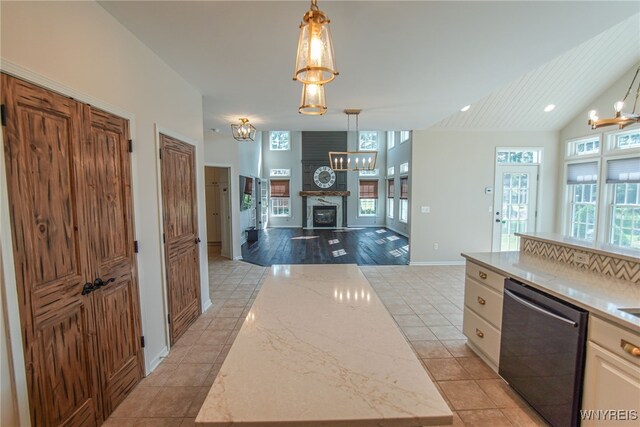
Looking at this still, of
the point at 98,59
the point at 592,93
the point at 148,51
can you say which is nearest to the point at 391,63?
the point at 148,51

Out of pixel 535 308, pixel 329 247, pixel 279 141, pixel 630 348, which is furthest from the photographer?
pixel 279 141

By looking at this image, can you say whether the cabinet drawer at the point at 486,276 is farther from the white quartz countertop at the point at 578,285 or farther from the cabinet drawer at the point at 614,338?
the cabinet drawer at the point at 614,338

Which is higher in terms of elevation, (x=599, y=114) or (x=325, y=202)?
(x=599, y=114)

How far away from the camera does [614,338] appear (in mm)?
1423

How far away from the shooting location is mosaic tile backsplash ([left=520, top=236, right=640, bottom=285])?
1.80 metres

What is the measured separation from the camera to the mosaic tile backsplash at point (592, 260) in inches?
70.8

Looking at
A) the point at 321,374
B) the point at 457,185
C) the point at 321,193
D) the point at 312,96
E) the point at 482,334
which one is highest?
the point at 312,96

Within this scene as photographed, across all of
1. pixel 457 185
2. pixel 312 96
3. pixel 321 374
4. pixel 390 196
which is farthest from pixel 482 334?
pixel 390 196

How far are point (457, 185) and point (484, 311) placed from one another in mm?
3776

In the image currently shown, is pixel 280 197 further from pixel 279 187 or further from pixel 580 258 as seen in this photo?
pixel 580 258

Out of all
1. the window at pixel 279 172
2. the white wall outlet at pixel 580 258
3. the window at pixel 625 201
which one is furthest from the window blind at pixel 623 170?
the window at pixel 279 172

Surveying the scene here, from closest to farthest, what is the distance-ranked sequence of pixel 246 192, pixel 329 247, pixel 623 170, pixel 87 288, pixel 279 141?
pixel 87 288 → pixel 623 170 → pixel 329 247 → pixel 246 192 → pixel 279 141

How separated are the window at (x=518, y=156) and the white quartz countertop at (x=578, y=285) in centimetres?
391

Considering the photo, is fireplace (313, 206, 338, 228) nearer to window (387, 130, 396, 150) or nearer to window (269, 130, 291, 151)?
window (269, 130, 291, 151)
